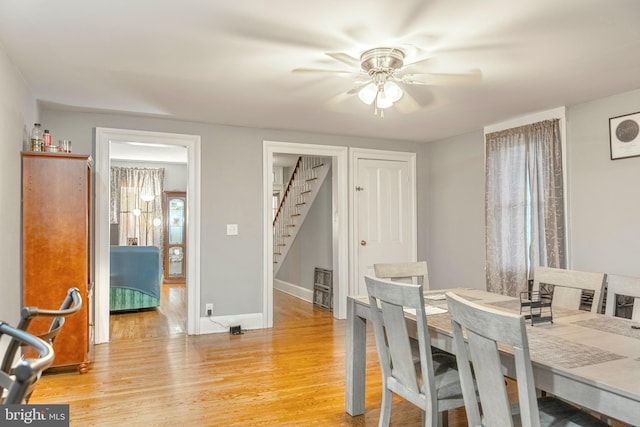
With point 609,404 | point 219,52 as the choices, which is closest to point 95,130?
point 219,52

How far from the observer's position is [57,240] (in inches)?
127

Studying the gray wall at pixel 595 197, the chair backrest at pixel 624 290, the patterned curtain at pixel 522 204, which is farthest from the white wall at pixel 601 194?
the chair backrest at pixel 624 290

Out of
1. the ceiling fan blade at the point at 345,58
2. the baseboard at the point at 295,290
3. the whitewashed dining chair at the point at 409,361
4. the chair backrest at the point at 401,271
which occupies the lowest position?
the baseboard at the point at 295,290

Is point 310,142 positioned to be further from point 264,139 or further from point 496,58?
point 496,58

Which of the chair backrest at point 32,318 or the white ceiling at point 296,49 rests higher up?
the white ceiling at point 296,49

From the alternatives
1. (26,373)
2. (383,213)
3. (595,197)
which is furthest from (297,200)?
(26,373)

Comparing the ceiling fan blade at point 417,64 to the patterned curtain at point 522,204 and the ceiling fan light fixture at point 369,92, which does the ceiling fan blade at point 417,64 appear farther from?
the patterned curtain at point 522,204

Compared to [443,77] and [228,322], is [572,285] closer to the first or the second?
[443,77]

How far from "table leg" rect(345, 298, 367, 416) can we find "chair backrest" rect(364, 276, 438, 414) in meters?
0.37

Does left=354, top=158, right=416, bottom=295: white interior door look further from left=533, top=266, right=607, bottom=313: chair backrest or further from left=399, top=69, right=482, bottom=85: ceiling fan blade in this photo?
left=533, top=266, right=607, bottom=313: chair backrest

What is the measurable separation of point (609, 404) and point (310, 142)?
4.17 m

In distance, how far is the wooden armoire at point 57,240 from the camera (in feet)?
10.3

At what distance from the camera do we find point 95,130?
13.5 feet

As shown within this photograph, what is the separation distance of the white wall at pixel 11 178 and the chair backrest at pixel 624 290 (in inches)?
143
